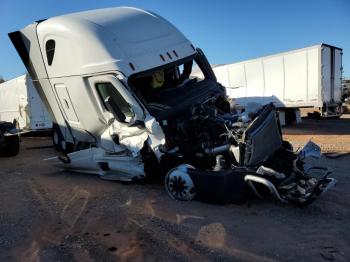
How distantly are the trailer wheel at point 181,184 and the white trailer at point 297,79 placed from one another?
11.7 meters

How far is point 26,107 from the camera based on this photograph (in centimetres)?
1491

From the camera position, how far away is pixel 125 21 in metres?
7.02

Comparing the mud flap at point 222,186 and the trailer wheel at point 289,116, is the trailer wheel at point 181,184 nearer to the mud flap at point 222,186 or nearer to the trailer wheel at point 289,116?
the mud flap at point 222,186

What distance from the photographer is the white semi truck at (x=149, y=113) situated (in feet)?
18.2

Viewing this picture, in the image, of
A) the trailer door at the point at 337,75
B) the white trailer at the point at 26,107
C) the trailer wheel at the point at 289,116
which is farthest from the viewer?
the trailer wheel at the point at 289,116

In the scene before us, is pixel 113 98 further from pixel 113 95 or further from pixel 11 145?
pixel 11 145

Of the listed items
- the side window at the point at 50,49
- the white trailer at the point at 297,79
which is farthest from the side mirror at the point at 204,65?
the white trailer at the point at 297,79

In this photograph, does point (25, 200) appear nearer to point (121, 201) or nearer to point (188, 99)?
point (121, 201)

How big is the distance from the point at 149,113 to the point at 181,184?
4.02 ft

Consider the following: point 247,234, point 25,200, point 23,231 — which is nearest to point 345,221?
point 247,234

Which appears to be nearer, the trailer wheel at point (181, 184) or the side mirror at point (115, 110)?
the trailer wheel at point (181, 184)

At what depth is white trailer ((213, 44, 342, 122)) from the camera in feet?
52.4

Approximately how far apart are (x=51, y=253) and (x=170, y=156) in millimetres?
2564

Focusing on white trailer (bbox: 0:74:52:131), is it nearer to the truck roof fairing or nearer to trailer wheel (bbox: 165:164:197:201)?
the truck roof fairing
